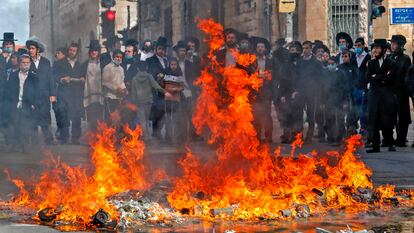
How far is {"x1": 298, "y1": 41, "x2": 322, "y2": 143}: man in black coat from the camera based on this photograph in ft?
44.9

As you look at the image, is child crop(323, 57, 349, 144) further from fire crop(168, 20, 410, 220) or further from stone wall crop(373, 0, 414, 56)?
stone wall crop(373, 0, 414, 56)

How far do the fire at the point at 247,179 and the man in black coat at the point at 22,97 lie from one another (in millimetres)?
4585

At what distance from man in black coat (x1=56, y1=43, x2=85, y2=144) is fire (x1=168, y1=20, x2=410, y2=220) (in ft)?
19.1

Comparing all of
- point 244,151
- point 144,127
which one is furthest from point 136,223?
point 144,127

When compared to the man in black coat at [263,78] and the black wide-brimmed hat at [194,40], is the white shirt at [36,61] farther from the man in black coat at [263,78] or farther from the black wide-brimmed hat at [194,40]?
the man in black coat at [263,78]

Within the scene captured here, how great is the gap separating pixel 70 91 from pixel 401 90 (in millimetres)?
5929

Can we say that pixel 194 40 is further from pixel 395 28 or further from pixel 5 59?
pixel 395 28

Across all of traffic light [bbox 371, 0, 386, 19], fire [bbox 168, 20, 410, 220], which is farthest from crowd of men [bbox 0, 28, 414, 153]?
traffic light [bbox 371, 0, 386, 19]

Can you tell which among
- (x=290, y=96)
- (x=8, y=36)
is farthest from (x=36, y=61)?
(x=290, y=96)

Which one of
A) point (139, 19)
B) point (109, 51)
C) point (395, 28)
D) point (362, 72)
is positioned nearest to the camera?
point (362, 72)

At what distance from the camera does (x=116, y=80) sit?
1407cm

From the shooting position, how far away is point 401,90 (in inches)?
529

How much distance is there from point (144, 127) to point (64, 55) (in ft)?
6.55

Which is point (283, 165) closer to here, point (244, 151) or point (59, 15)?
point (244, 151)
